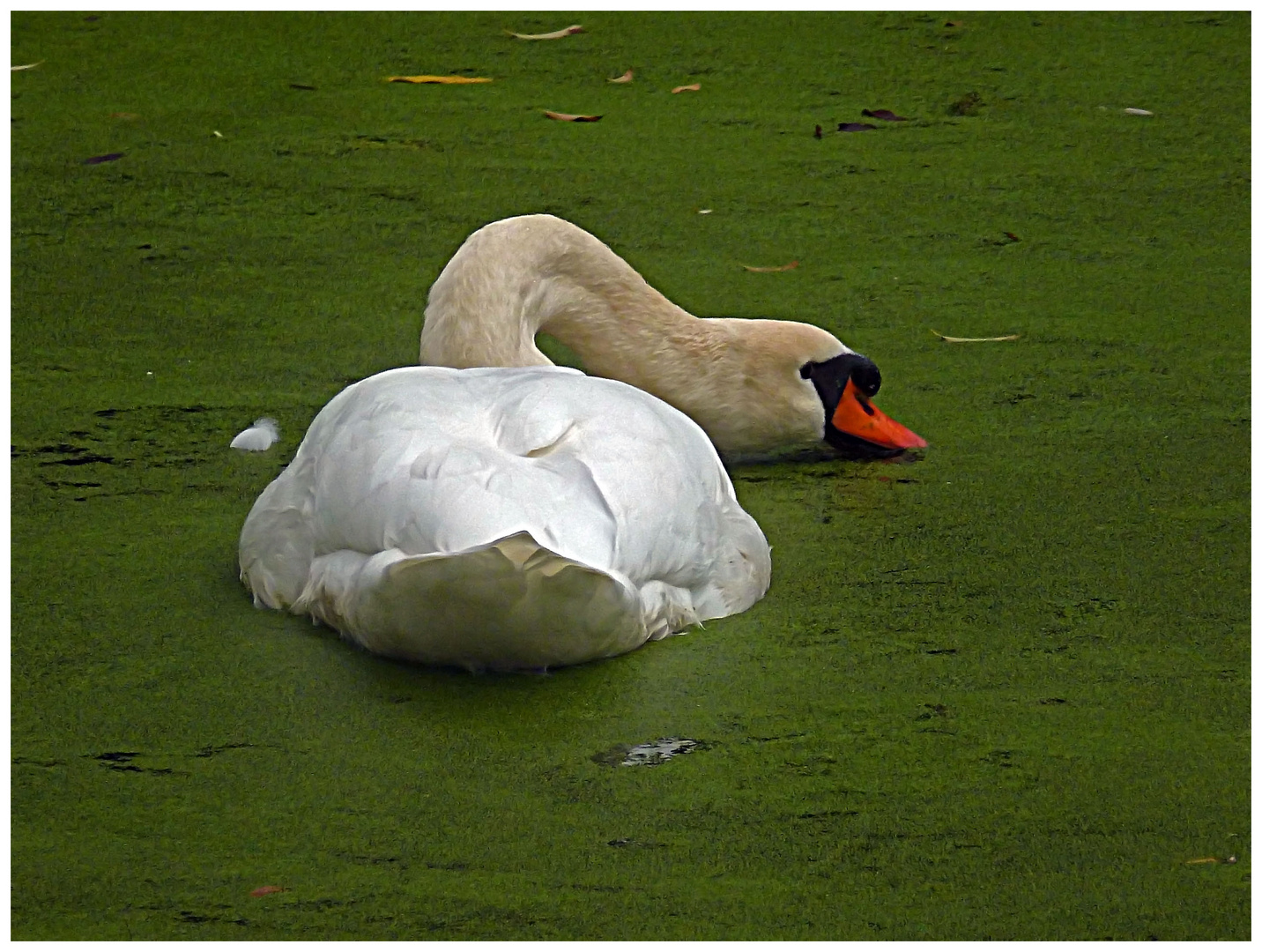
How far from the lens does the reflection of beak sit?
5016 mm

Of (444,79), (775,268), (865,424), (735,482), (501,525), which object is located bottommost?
(735,482)

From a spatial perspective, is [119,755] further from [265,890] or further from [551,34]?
[551,34]

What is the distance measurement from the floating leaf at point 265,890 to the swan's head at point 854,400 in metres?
2.37

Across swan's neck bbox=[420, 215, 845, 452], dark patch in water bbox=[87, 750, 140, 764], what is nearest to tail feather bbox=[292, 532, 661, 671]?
dark patch in water bbox=[87, 750, 140, 764]

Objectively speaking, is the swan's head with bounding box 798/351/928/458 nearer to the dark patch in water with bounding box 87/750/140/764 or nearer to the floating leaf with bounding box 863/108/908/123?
the dark patch in water with bounding box 87/750/140/764

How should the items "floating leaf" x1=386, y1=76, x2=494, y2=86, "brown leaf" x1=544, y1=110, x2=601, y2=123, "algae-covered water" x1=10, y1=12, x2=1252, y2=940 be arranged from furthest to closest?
"floating leaf" x1=386, y1=76, x2=494, y2=86, "brown leaf" x1=544, y1=110, x2=601, y2=123, "algae-covered water" x1=10, y1=12, x2=1252, y2=940

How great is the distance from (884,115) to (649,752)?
4.45m

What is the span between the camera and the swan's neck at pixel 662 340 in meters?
5.00

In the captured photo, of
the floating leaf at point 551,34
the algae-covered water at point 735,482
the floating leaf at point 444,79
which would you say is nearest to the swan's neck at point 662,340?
the algae-covered water at point 735,482

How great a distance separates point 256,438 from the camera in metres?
5.00

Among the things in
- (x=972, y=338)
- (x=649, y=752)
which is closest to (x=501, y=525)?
(x=649, y=752)

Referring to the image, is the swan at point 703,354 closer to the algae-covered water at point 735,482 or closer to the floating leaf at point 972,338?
the algae-covered water at point 735,482

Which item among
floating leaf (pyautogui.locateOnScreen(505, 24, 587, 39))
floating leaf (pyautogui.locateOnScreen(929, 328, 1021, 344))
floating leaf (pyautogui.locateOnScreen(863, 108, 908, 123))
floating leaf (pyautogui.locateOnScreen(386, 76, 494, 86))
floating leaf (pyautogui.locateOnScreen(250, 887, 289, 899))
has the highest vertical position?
floating leaf (pyautogui.locateOnScreen(505, 24, 587, 39))

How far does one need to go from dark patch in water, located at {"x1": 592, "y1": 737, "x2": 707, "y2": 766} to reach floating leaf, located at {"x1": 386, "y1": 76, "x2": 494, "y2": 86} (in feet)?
15.4
